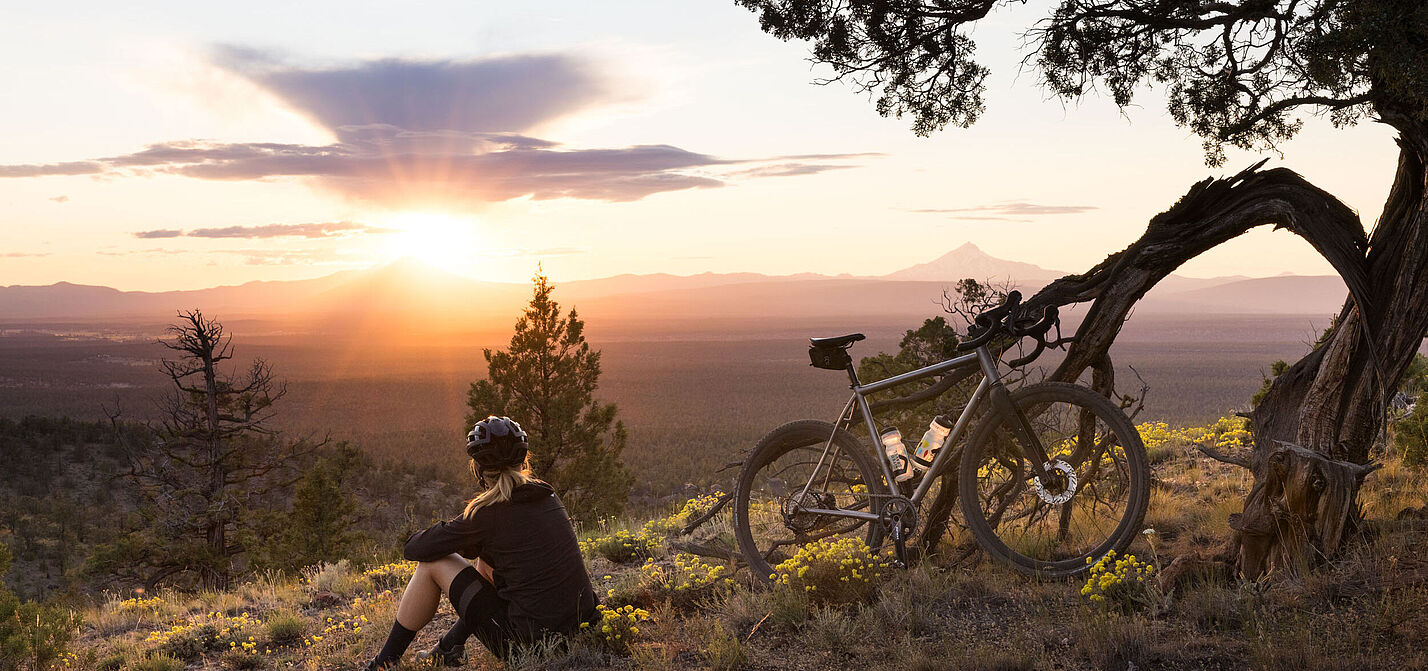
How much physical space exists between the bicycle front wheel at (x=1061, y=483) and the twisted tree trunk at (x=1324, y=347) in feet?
2.36

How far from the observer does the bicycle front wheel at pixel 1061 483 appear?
5.96 metres

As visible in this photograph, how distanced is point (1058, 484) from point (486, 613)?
12.4 feet

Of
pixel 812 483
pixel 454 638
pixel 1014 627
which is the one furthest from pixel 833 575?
pixel 454 638

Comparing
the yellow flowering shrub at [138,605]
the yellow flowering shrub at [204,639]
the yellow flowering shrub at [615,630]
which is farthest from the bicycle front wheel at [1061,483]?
the yellow flowering shrub at [138,605]

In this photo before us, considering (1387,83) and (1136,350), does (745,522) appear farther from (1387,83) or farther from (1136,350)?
(1136,350)

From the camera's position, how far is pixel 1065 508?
666cm

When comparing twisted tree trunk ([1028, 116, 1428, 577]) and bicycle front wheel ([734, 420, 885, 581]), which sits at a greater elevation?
twisted tree trunk ([1028, 116, 1428, 577])

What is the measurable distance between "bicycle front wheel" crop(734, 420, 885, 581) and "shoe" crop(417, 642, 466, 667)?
2.17 metres

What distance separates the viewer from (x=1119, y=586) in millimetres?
5809

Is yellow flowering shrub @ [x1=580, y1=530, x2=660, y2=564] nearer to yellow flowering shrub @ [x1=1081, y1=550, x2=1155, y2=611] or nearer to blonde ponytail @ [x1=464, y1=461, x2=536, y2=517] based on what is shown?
blonde ponytail @ [x1=464, y1=461, x2=536, y2=517]

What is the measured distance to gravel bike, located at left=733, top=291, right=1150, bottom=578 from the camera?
19.9ft

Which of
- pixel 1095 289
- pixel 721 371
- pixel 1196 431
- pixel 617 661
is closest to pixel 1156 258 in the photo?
pixel 1095 289

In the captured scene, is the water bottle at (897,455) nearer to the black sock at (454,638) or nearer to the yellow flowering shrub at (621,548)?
the black sock at (454,638)

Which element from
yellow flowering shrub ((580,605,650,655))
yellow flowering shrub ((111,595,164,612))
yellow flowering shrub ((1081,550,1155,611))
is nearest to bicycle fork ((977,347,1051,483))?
yellow flowering shrub ((1081,550,1155,611))
